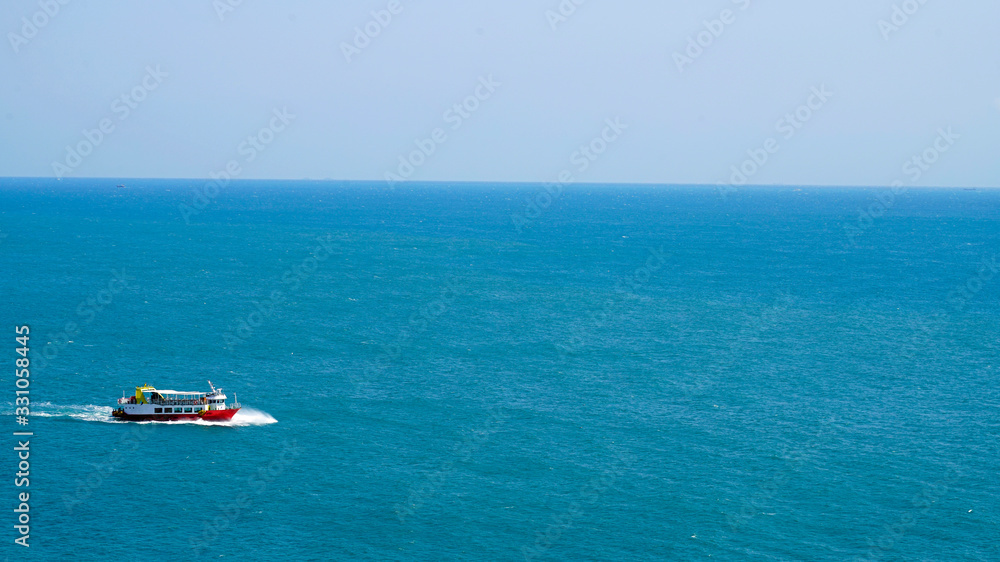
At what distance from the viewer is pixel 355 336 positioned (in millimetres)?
147625

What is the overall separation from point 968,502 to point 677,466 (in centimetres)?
2850

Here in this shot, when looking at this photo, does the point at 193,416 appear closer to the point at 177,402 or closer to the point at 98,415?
the point at 177,402

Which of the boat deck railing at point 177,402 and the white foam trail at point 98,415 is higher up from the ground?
the boat deck railing at point 177,402

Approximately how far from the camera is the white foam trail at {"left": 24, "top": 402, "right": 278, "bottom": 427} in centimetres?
10256

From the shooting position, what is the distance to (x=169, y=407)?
342ft

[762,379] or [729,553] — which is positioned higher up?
[762,379]

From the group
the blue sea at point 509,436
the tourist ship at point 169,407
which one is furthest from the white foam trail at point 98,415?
the tourist ship at point 169,407

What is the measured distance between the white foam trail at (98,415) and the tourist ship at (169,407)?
65 centimetres

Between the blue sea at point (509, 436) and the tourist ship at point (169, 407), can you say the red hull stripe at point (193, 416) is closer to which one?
the tourist ship at point (169, 407)

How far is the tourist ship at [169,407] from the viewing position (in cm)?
10344

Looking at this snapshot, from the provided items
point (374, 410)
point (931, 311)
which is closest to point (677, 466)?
point (374, 410)

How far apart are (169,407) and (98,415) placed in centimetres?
854

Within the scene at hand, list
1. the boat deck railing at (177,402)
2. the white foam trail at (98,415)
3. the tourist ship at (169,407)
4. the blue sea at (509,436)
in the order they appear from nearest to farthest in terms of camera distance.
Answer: the blue sea at (509,436) < the white foam trail at (98,415) < the tourist ship at (169,407) < the boat deck railing at (177,402)

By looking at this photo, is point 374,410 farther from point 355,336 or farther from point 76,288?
point 76,288
